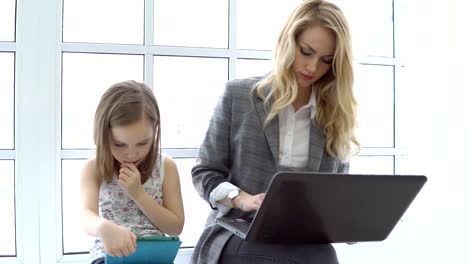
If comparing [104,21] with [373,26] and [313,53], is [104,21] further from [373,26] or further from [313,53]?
[373,26]

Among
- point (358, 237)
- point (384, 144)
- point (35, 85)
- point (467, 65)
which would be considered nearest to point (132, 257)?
point (358, 237)

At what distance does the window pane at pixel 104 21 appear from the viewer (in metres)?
1.64

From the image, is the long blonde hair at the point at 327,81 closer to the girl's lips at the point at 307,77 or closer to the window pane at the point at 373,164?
the girl's lips at the point at 307,77

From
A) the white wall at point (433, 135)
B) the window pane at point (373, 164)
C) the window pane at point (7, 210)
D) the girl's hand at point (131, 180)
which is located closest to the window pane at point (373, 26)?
the white wall at point (433, 135)

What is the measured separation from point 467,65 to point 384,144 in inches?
15.9

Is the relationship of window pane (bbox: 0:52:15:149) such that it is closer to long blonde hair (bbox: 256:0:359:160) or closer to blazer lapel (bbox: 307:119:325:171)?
long blonde hair (bbox: 256:0:359:160)

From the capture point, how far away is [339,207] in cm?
107

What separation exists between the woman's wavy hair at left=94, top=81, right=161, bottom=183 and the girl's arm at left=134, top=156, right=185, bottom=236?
0.06 metres

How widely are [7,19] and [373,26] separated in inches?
49.7

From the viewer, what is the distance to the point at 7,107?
1.59m

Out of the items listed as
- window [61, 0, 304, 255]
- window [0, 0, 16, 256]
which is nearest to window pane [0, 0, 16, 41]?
window [0, 0, 16, 256]

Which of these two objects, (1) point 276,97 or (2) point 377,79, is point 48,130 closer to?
(1) point 276,97

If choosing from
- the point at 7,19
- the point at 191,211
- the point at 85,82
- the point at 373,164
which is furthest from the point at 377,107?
the point at 7,19

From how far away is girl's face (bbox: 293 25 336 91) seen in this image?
1366mm
